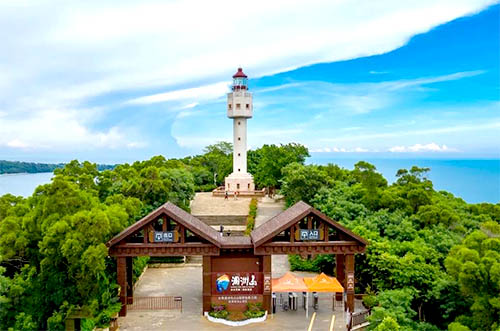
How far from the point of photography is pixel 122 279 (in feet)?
54.9

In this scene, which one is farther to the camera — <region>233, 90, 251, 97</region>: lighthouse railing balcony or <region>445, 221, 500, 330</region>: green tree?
<region>233, 90, 251, 97</region>: lighthouse railing balcony

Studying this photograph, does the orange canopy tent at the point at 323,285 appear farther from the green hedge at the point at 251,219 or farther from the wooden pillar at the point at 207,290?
the green hedge at the point at 251,219

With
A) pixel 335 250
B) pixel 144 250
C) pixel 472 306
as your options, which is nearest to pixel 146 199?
pixel 144 250

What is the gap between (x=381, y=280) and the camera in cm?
1783

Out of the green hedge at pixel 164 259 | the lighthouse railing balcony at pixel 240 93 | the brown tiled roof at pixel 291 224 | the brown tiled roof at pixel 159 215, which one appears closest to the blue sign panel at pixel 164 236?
the brown tiled roof at pixel 159 215

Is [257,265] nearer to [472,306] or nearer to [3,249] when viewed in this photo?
[472,306]

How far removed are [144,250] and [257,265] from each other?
4.42 m

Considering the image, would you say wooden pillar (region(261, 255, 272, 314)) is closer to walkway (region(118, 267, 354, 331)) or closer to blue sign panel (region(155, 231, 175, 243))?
walkway (region(118, 267, 354, 331))

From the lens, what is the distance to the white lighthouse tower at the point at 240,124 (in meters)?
47.9

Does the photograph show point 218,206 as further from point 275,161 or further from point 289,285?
point 289,285

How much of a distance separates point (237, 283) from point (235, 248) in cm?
138

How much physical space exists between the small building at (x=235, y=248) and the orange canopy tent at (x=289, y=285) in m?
0.32

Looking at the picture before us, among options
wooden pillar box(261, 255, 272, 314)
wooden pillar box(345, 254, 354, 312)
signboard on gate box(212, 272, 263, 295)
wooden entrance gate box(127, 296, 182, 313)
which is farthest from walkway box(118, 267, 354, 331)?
signboard on gate box(212, 272, 263, 295)

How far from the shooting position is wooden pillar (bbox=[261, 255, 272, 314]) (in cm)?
1681
